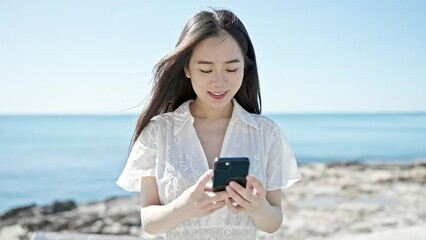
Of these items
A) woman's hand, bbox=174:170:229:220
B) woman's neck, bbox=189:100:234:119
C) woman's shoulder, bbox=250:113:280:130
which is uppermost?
woman's neck, bbox=189:100:234:119

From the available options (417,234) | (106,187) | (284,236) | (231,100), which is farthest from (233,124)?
(106,187)

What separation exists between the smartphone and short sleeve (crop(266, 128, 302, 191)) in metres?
0.37

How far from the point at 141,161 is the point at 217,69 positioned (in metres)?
0.46

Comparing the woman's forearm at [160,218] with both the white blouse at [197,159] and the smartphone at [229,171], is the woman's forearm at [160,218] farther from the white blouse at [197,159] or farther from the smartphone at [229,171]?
the smartphone at [229,171]

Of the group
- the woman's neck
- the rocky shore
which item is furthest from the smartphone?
the rocky shore

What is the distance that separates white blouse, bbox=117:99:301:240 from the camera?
2146 mm

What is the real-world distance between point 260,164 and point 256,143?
0.09m

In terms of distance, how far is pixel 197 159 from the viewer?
2176 millimetres

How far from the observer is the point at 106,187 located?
1655cm

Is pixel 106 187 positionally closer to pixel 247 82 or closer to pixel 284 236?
pixel 284 236

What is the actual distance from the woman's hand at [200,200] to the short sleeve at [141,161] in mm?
263

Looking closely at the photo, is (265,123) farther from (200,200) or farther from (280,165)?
(200,200)

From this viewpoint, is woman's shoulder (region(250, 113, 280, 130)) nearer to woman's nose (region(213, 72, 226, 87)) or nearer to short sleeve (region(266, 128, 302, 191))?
short sleeve (region(266, 128, 302, 191))

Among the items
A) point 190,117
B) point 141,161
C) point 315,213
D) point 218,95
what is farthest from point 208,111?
point 315,213
